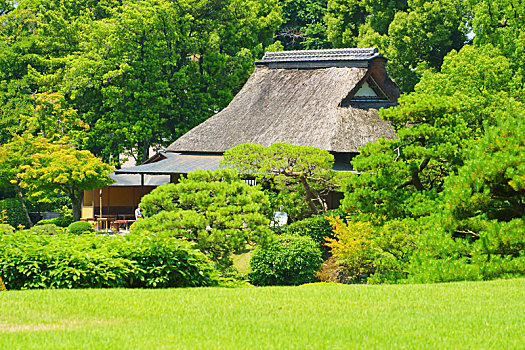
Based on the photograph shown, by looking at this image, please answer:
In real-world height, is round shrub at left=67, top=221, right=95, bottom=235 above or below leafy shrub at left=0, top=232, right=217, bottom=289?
below

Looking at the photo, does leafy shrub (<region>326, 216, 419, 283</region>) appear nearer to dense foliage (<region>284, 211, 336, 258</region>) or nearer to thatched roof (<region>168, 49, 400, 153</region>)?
dense foliage (<region>284, 211, 336, 258</region>)

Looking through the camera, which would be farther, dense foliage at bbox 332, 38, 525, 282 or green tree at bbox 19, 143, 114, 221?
green tree at bbox 19, 143, 114, 221

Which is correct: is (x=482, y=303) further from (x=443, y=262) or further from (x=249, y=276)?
(x=249, y=276)

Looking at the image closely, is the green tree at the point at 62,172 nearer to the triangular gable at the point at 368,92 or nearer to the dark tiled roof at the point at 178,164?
the dark tiled roof at the point at 178,164

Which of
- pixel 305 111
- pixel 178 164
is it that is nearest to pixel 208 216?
pixel 178 164

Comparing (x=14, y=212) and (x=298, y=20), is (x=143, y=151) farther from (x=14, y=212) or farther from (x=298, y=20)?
(x=298, y=20)

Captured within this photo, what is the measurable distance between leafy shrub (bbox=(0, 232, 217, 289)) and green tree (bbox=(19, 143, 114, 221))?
15.5 metres

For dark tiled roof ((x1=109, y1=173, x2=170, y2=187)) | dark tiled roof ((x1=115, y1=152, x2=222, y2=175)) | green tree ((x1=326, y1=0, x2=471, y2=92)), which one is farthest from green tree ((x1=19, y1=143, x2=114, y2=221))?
green tree ((x1=326, y1=0, x2=471, y2=92))

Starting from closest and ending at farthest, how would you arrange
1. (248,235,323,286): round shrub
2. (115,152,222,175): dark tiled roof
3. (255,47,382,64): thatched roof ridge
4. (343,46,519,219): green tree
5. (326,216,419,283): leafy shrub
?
1. (343,46,519,219): green tree
2. (326,216,419,283): leafy shrub
3. (248,235,323,286): round shrub
4. (115,152,222,175): dark tiled roof
5. (255,47,382,64): thatched roof ridge

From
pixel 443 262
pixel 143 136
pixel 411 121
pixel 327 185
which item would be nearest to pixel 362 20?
pixel 143 136

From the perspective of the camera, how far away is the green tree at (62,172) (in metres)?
26.3

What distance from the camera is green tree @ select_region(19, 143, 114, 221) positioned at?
26281mm

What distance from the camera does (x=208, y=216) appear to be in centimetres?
1438

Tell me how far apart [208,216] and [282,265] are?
3.94 m
